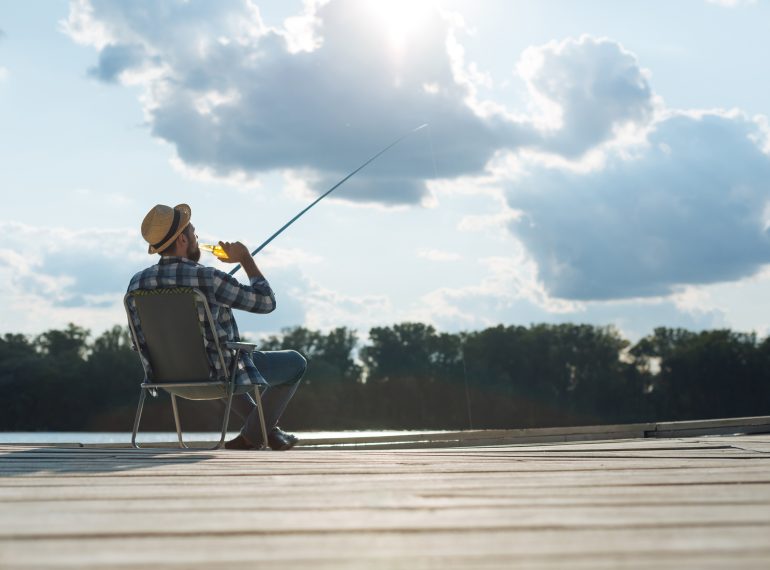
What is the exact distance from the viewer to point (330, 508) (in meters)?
1.44

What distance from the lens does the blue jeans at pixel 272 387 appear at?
4.21 m

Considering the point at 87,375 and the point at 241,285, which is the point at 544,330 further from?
the point at 241,285

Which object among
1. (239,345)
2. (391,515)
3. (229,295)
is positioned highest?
(229,295)

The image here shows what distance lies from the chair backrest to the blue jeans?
0.32 metres

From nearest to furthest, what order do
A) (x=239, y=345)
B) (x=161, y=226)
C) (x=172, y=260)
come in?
(x=239, y=345) → (x=172, y=260) → (x=161, y=226)

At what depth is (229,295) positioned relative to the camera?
3.94m

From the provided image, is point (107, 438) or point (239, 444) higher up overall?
point (107, 438)

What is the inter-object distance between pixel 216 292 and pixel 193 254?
34 centimetres

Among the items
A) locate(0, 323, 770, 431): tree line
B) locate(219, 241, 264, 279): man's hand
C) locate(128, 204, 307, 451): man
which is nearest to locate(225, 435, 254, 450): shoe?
locate(128, 204, 307, 451): man

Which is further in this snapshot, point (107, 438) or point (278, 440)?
point (107, 438)

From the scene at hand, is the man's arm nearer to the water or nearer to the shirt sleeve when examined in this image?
the shirt sleeve

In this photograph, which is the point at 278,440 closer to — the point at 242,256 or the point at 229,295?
the point at 229,295

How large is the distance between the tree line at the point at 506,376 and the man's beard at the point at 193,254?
128ft

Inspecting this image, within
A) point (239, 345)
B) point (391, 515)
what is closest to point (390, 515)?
point (391, 515)
